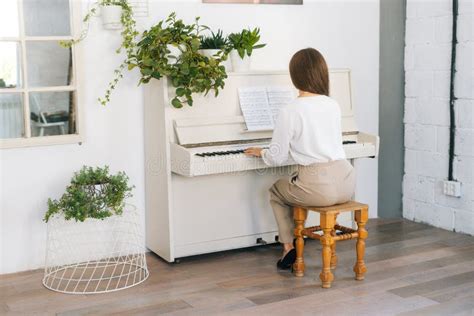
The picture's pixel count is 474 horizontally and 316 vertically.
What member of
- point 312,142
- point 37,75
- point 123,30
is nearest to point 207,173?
point 312,142

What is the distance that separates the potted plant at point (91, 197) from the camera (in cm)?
372

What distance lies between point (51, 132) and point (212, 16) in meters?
1.24

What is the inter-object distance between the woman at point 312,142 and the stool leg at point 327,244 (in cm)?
10

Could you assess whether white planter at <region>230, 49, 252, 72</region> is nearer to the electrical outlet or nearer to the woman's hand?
the woman's hand

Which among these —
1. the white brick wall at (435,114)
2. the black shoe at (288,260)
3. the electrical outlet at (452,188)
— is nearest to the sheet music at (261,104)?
the black shoe at (288,260)

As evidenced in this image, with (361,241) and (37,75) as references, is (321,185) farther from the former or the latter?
(37,75)

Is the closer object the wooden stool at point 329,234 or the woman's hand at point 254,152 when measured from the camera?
the wooden stool at point 329,234

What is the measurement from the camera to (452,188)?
15.8 feet

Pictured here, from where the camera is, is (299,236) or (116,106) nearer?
(299,236)

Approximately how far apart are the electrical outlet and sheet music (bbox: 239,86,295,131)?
1.33 metres

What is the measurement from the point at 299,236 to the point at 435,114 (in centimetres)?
167

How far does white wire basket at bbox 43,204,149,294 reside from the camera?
386 cm

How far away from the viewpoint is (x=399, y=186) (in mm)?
Answer: 5285

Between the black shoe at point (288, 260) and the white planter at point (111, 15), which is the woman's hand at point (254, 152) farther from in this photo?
the white planter at point (111, 15)
